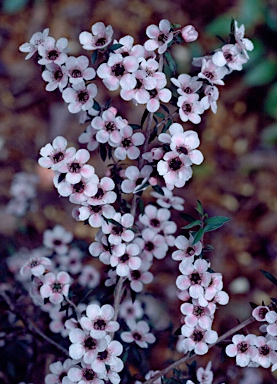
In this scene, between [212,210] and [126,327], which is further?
[212,210]

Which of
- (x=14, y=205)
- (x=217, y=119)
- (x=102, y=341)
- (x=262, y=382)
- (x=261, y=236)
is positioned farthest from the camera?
(x=217, y=119)

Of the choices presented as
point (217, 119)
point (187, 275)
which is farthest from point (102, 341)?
point (217, 119)

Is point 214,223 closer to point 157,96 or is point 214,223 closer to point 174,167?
point 174,167

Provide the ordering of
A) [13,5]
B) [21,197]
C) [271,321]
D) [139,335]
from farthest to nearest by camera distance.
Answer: [13,5] → [21,197] → [139,335] → [271,321]

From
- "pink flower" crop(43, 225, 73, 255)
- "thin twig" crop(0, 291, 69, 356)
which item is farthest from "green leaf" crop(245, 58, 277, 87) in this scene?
"thin twig" crop(0, 291, 69, 356)

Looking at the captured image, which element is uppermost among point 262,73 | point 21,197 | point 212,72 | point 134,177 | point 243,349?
point 212,72

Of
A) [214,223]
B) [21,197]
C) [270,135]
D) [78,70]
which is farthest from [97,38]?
[270,135]

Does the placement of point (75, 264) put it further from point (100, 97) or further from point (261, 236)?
point (100, 97)

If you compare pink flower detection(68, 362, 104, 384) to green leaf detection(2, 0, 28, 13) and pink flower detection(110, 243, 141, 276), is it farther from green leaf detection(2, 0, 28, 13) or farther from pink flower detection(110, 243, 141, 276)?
green leaf detection(2, 0, 28, 13)
